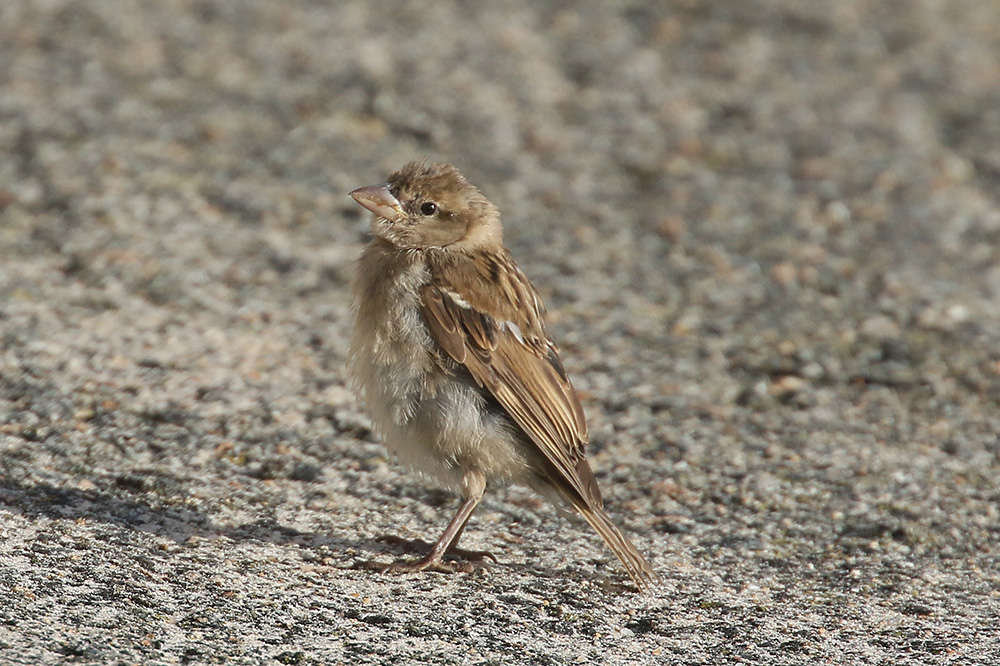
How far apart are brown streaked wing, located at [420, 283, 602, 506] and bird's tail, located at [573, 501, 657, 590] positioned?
1.9 inches

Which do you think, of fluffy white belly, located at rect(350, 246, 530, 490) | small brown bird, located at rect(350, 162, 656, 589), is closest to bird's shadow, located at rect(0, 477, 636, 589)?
small brown bird, located at rect(350, 162, 656, 589)

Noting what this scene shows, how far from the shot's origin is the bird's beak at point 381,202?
14.3ft

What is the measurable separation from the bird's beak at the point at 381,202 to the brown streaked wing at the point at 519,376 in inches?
16.0

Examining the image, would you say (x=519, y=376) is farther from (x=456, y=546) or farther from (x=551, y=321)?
(x=551, y=321)

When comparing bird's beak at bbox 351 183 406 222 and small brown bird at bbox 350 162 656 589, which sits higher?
bird's beak at bbox 351 183 406 222

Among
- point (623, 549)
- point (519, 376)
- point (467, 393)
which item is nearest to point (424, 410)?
point (467, 393)

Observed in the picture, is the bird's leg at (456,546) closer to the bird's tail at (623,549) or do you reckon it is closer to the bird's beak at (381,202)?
the bird's tail at (623,549)

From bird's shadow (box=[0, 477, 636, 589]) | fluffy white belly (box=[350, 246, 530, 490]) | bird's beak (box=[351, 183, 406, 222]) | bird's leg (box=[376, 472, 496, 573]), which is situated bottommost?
bird's shadow (box=[0, 477, 636, 589])

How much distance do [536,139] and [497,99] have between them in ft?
1.34

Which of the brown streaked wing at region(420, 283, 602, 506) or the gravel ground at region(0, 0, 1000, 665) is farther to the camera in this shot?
the brown streaked wing at region(420, 283, 602, 506)

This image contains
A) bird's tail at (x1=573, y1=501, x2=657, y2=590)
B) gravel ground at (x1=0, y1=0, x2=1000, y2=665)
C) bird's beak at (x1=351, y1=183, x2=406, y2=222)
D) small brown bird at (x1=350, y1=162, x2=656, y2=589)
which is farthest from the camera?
bird's beak at (x1=351, y1=183, x2=406, y2=222)

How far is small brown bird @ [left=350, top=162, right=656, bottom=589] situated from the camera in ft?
12.7

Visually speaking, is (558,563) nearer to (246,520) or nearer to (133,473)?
(246,520)

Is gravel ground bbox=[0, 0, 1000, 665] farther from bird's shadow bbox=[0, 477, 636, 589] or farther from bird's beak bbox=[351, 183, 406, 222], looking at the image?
bird's beak bbox=[351, 183, 406, 222]
